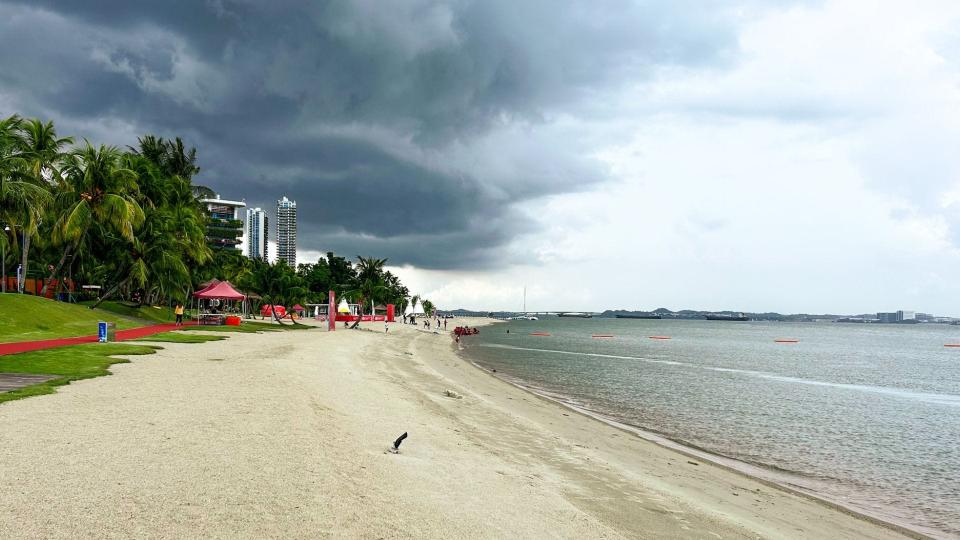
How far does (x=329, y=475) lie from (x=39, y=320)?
32.0m

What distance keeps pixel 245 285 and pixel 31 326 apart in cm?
4878

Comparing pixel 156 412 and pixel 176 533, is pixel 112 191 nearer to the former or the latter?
pixel 156 412

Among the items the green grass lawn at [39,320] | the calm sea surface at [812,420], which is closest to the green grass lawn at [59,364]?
the green grass lawn at [39,320]

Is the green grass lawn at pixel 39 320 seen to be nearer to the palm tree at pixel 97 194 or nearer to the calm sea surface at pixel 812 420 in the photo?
the palm tree at pixel 97 194

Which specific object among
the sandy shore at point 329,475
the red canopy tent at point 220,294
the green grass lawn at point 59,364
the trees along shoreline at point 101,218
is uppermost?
the trees along shoreline at point 101,218

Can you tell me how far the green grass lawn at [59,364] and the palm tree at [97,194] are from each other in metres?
24.3

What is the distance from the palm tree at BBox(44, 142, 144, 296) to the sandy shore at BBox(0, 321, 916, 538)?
107 ft

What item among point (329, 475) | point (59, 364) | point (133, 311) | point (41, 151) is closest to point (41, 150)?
point (41, 151)

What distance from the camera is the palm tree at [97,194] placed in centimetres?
4012

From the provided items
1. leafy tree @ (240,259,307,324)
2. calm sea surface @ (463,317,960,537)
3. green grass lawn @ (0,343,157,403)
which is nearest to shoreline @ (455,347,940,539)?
calm sea surface @ (463,317,960,537)

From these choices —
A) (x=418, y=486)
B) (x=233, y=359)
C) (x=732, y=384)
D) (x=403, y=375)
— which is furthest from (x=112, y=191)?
(x=732, y=384)

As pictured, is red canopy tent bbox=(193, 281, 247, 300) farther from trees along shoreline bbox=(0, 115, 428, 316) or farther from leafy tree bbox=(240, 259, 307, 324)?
leafy tree bbox=(240, 259, 307, 324)

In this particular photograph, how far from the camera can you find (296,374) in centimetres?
1722

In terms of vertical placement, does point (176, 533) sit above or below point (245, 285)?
below
